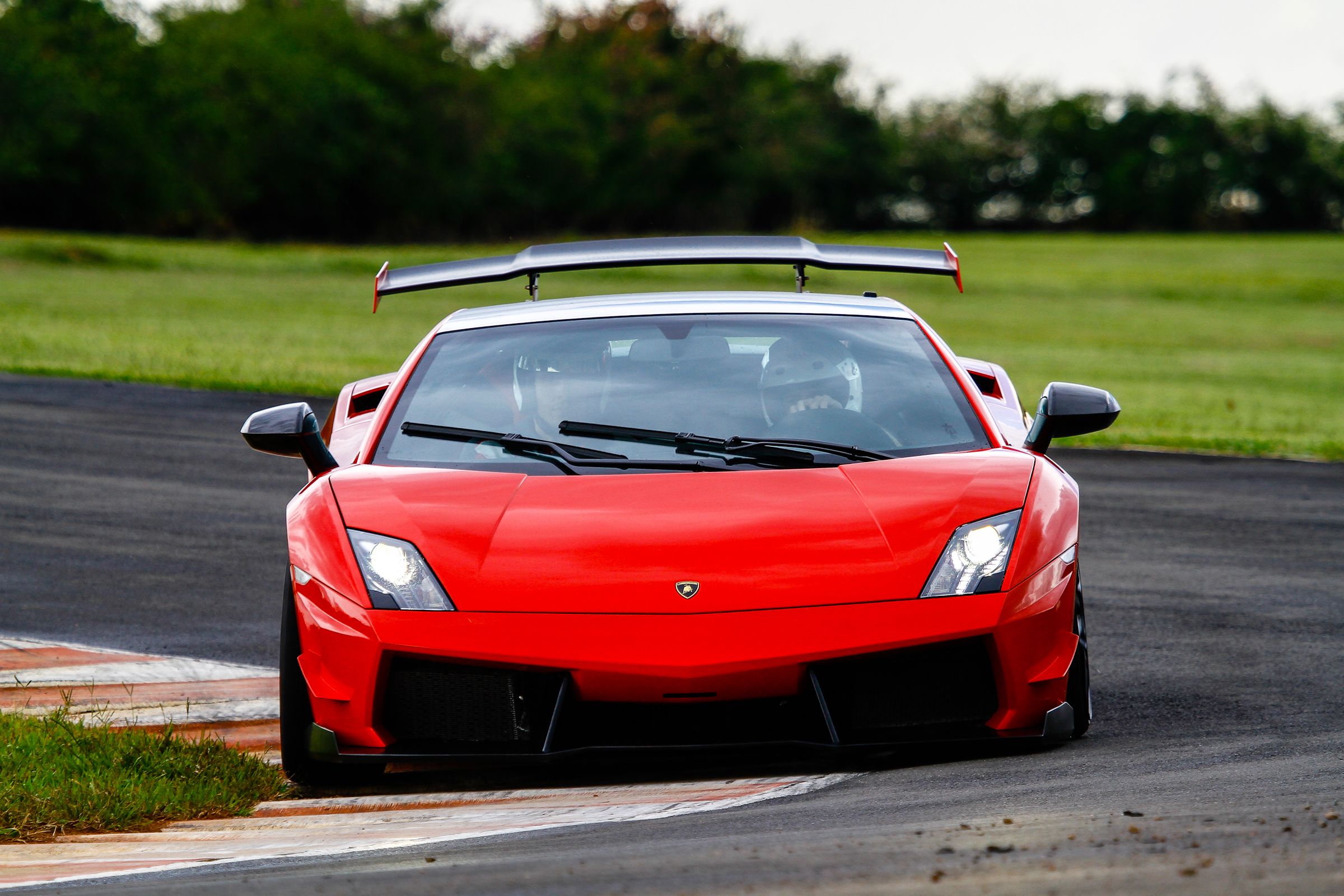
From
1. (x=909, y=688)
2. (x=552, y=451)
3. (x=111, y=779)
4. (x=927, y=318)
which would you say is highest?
(x=552, y=451)

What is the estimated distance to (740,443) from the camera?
15.2 ft

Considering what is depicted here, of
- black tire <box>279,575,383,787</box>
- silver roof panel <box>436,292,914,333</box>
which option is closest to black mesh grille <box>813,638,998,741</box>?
black tire <box>279,575,383,787</box>

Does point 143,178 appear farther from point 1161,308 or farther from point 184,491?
point 184,491

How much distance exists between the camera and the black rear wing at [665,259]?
567 cm

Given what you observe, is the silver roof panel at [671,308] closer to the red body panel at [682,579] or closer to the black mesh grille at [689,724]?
the red body panel at [682,579]

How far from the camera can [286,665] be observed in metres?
4.30

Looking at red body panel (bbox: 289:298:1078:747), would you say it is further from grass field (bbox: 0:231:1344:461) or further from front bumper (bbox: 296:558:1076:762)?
grass field (bbox: 0:231:1344:461)

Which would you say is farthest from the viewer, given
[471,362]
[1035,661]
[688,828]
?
[471,362]

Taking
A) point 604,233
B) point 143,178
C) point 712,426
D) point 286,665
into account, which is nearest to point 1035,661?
point 712,426

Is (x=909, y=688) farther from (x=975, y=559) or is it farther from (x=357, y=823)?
(x=357, y=823)

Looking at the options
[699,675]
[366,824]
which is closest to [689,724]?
[699,675]

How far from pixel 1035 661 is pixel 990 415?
114 cm

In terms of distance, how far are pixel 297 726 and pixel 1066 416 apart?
96.0 inches

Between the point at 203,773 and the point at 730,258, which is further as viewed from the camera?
the point at 730,258
